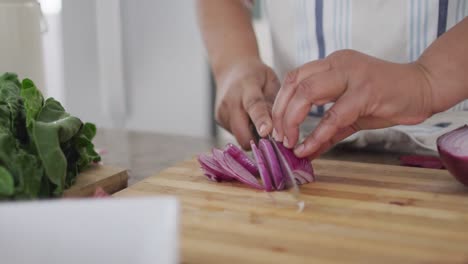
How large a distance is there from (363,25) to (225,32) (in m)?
0.33

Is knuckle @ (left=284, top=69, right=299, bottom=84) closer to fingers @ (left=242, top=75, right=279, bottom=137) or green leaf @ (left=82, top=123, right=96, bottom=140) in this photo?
fingers @ (left=242, top=75, right=279, bottom=137)

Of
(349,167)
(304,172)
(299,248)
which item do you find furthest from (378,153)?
(299,248)

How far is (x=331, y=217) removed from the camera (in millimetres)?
855

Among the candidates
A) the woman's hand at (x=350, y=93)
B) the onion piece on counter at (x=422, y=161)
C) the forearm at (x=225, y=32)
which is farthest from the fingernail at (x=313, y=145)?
the forearm at (x=225, y=32)

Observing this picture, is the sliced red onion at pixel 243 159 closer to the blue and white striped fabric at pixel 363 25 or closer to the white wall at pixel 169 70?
the blue and white striped fabric at pixel 363 25

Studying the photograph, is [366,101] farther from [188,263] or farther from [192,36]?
[192,36]

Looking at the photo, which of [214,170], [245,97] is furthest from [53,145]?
[245,97]

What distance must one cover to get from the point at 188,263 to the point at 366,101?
0.41m

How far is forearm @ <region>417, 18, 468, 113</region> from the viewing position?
1.00 meters

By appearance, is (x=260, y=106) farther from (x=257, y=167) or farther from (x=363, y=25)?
(x=363, y=25)

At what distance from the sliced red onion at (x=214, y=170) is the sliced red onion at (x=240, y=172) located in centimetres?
1

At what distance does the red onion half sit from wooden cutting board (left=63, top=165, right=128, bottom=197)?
136 millimetres

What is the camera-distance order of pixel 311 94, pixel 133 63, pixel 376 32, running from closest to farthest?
pixel 311 94
pixel 376 32
pixel 133 63

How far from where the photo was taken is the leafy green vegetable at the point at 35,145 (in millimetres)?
825
